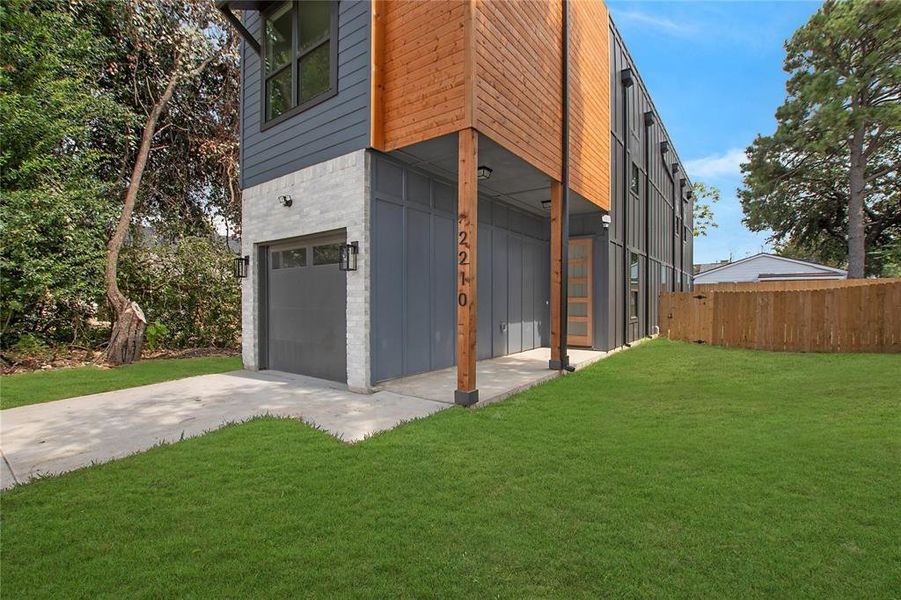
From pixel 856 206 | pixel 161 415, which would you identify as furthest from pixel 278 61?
pixel 856 206

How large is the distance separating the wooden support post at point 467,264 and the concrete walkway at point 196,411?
33 cm

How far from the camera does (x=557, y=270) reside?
6523mm

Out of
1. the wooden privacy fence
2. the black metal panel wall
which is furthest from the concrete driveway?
the wooden privacy fence

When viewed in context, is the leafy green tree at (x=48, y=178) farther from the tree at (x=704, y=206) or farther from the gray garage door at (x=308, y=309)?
the tree at (x=704, y=206)

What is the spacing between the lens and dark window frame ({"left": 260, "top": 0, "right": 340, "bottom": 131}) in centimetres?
568

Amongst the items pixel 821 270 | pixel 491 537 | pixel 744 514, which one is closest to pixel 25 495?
pixel 491 537

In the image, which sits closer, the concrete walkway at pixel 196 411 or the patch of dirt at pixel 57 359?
the concrete walkway at pixel 196 411


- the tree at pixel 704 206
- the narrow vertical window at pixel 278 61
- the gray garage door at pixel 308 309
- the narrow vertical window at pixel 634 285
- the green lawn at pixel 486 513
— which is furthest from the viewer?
the tree at pixel 704 206

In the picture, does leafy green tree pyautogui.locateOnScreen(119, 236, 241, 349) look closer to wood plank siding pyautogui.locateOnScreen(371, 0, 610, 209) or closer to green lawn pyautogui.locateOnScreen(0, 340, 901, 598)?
wood plank siding pyautogui.locateOnScreen(371, 0, 610, 209)

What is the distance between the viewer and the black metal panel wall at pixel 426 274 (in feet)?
18.3

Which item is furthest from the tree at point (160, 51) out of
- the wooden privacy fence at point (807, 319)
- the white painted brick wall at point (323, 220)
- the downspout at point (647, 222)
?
the wooden privacy fence at point (807, 319)

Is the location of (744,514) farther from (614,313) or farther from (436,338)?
(614,313)

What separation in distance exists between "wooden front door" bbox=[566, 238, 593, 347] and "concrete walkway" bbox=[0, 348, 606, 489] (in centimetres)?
340

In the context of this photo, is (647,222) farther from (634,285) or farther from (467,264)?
(467,264)
